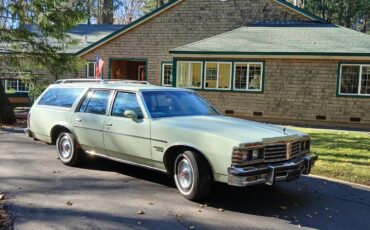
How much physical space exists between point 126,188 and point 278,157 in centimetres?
242

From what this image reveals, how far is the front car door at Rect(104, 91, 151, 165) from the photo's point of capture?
23.0 ft

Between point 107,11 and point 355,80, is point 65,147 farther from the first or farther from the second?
point 107,11

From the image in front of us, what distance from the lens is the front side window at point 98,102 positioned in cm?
786

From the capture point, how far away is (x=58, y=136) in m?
8.85

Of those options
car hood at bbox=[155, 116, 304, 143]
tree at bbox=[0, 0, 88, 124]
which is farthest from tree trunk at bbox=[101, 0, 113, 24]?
car hood at bbox=[155, 116, 304, 143]

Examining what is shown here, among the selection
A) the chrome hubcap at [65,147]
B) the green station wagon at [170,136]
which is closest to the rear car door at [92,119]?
the green station wagon at [170,136]

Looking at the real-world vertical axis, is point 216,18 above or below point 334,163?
above

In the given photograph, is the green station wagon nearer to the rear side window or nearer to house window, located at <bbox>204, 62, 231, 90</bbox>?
the rear side window

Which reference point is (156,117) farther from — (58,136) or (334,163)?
(334,163)

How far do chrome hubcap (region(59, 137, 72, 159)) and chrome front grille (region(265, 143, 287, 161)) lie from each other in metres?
4.05

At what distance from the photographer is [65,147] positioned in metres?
8.66

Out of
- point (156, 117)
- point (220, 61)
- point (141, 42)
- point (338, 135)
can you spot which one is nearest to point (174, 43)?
point (141, 42)

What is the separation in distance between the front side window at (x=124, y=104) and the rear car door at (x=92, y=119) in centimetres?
23

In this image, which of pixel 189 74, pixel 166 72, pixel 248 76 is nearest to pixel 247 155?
pixel 248 76
